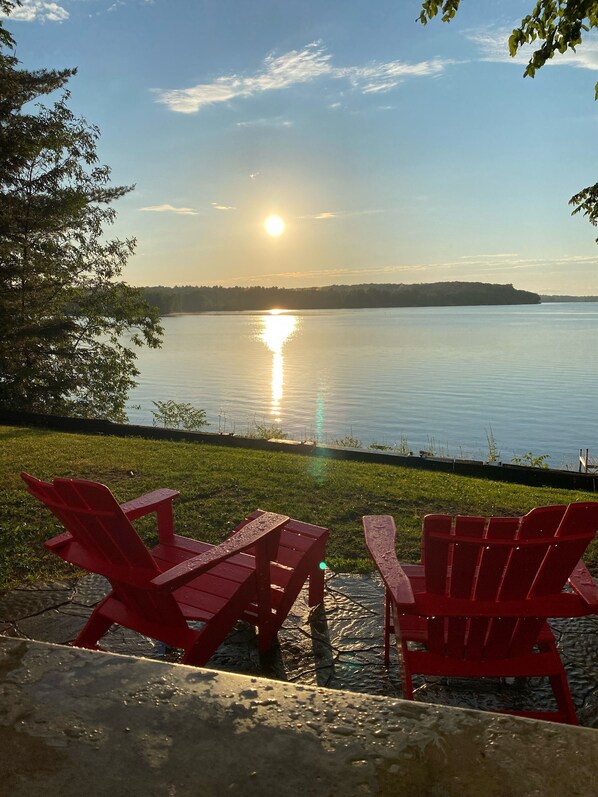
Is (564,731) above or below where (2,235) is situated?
below

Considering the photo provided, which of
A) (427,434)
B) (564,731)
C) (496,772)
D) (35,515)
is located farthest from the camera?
(427,434)

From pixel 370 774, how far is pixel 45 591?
3.53m

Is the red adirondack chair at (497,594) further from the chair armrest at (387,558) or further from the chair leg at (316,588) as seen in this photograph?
the chair leg at (316,588)

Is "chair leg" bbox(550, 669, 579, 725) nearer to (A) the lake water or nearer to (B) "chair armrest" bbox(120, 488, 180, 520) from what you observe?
(B) "chair armrest" bbox(120, 488, 180, 520)

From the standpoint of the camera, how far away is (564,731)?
1457 mm

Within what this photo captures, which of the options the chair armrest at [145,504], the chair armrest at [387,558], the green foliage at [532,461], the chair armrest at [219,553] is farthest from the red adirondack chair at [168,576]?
the green foliage at [532,461]

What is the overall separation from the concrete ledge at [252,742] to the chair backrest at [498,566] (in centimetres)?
108

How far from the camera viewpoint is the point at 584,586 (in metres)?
2.85

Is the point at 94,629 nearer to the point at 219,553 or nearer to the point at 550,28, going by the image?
the point at 219,553

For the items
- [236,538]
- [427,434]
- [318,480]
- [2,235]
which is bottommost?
[427,434]

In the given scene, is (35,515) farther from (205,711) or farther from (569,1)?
(569,1)

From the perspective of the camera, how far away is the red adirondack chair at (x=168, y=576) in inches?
115

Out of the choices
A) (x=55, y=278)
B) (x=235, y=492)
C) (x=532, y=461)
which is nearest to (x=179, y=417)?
(x=55, y=278)

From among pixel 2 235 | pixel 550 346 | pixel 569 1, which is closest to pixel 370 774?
pixel 569 1
